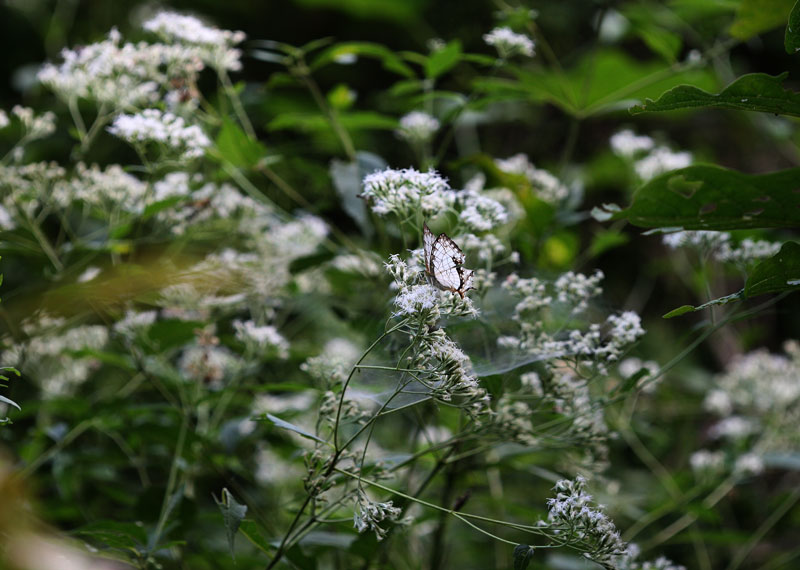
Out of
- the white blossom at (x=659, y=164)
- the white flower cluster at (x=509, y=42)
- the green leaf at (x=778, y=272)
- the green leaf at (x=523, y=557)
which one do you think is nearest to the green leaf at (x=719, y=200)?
the green leaf at (x=778, y=272)

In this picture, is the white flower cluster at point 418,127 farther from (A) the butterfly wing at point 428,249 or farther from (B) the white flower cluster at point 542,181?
(A) the butterfly wing at point 428,249

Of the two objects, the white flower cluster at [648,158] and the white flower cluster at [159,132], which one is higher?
the white flower cluster at [648,158]

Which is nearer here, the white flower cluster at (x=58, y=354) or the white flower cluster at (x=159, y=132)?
the white flower cluster at (x=159, y=132)

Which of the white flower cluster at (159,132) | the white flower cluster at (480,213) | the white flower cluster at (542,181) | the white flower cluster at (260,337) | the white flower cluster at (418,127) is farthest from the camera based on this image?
the white flower cluster at (542,181)

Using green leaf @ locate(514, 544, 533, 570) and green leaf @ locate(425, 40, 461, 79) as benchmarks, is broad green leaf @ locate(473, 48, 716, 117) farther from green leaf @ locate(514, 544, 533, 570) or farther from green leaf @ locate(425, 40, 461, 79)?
green leaf @ locate(514, 544, 533, 570)

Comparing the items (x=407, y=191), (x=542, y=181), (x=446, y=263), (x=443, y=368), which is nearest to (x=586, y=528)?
(x=443, y=368)
